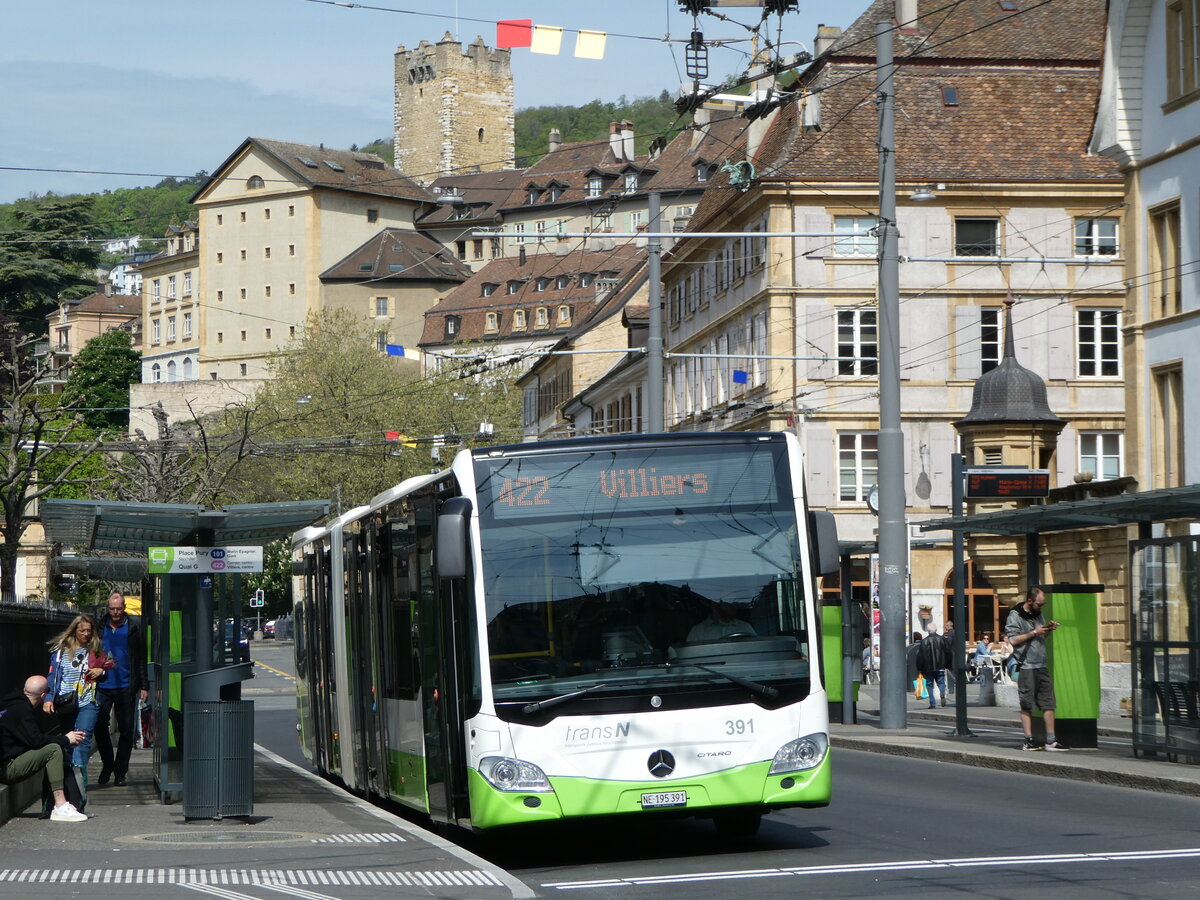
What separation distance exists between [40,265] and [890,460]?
340ft

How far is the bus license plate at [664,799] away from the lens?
12.1 metres

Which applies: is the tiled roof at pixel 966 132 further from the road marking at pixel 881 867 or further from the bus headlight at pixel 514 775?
the bus headlight at pixel 514 775

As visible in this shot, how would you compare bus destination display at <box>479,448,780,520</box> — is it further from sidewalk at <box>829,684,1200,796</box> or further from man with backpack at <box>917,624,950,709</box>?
man with backpack at <box>917,624,950,709</box>

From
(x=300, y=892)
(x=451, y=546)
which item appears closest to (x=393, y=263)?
(x=451, y=546)

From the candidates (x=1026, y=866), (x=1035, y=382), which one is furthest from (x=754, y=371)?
(x=1026, y=866)

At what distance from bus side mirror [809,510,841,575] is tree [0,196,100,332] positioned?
11120 cm

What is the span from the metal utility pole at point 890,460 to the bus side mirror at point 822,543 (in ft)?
42.7

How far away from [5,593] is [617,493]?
16059 millimetres

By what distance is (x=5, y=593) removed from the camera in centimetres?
2641

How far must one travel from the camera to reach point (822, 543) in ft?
41.1

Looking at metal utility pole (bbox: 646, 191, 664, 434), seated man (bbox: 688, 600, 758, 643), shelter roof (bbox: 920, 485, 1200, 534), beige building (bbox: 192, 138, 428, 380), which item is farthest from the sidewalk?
beige building (bbox: 192, 138, 428, 380)

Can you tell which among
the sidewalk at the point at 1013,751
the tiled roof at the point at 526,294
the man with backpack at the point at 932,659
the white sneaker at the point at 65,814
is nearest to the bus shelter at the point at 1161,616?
the sidewalk at the point at 1013,751

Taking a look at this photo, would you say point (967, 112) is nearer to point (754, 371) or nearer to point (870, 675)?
point (754, 371)

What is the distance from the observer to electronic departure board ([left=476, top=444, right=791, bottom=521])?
1250cm
